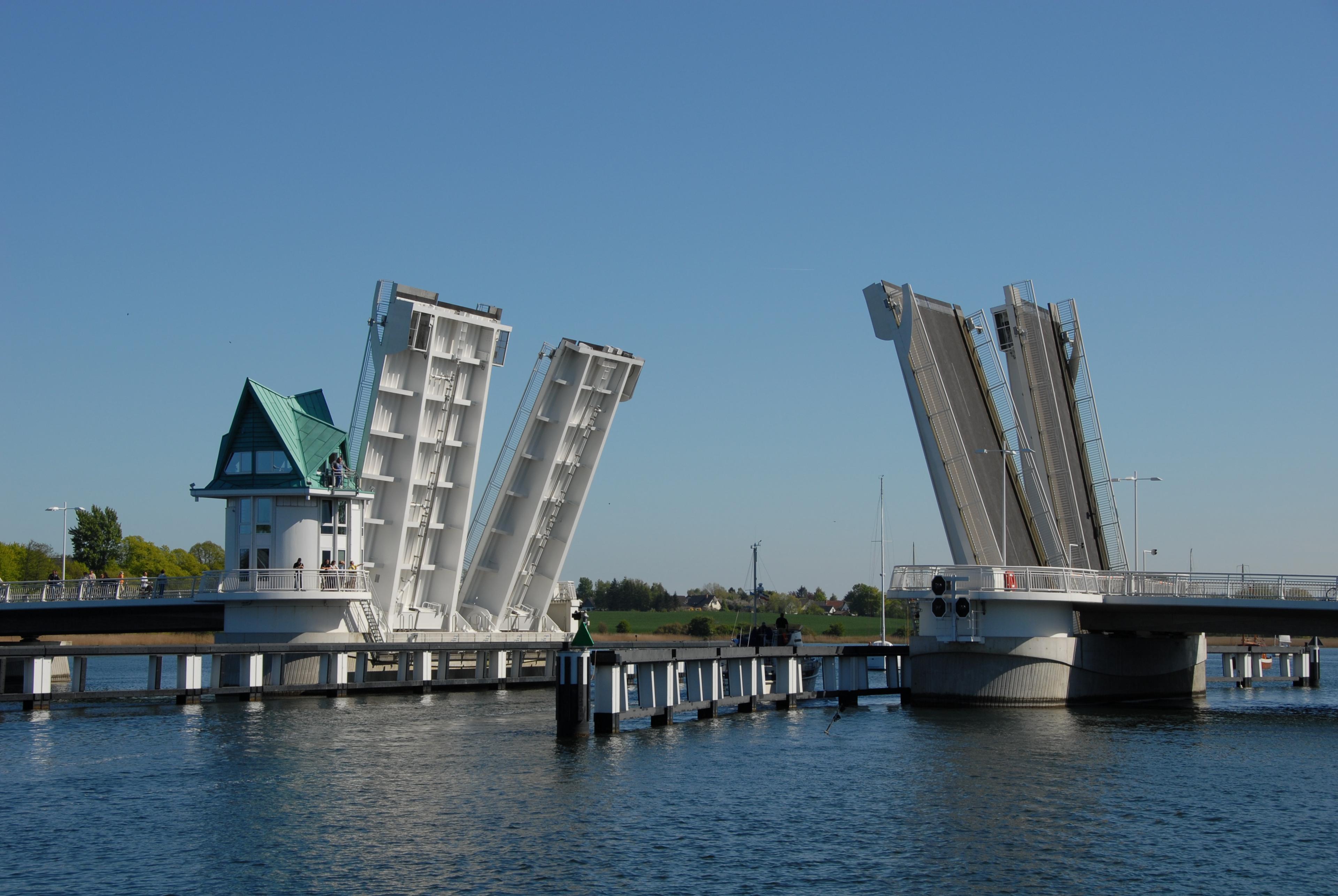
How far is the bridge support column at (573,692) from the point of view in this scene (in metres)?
25.3

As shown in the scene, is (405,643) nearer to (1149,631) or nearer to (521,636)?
(521,636)

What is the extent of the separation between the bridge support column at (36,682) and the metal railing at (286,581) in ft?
18.6

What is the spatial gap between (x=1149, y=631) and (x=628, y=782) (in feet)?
74.6

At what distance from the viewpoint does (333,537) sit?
38.3m

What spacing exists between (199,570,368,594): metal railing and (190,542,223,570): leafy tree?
6864cm

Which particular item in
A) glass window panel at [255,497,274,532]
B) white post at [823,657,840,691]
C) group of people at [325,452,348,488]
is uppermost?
group of people at [325,452,348,488]

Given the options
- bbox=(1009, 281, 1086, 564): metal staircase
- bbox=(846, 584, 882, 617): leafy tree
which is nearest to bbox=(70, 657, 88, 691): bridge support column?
bbox=(1009, 281, 1086, 564): metal staircase

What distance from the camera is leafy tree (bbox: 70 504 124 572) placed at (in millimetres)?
89375

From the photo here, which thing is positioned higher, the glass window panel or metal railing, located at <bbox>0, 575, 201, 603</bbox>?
the glass window panel

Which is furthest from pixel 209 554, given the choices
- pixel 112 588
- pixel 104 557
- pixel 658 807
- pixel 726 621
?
pixel 658 807

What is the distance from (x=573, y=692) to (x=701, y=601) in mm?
141149

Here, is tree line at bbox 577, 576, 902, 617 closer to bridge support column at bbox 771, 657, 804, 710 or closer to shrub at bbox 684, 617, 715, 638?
shrub at bbox 684, 617, 715, 638

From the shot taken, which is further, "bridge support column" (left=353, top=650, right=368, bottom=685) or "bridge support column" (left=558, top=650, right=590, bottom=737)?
"bridge support column" (left=353, top=650, right=368, bottom=685)

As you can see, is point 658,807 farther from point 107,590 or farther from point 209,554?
point 209,554
